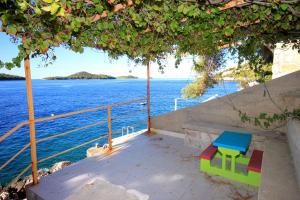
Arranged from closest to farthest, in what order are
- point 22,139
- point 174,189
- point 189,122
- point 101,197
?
point 101,197 < point 174,189 < point 189,122 < point 22,139

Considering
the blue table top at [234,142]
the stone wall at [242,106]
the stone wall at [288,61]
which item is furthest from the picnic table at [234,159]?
the stone wall at [288,61]

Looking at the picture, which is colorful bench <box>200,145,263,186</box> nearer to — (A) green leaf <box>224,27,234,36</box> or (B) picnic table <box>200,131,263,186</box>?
(B) picnic table <box>200,131,263,186</box>

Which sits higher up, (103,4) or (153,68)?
(103,4)

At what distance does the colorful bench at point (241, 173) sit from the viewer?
2928mm

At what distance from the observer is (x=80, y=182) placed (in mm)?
3076

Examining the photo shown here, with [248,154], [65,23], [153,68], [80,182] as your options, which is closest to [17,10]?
[65,23]

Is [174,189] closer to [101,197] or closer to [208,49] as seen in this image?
[101,197]

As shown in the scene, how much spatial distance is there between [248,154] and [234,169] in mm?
895

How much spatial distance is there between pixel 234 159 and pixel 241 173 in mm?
242

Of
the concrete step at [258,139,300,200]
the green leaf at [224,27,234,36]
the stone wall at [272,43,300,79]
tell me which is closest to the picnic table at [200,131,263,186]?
the concrete step at [258,139,300,200]

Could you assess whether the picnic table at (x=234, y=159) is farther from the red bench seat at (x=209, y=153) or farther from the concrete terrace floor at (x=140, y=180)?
the concrete terrace floor at (x=140, y=180)

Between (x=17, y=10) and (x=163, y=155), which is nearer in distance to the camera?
(x=17, y=10)

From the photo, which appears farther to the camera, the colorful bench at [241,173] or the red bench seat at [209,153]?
the red bench seat at [209,153]

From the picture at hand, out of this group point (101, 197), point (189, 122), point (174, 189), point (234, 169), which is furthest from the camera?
point (189, 122)
